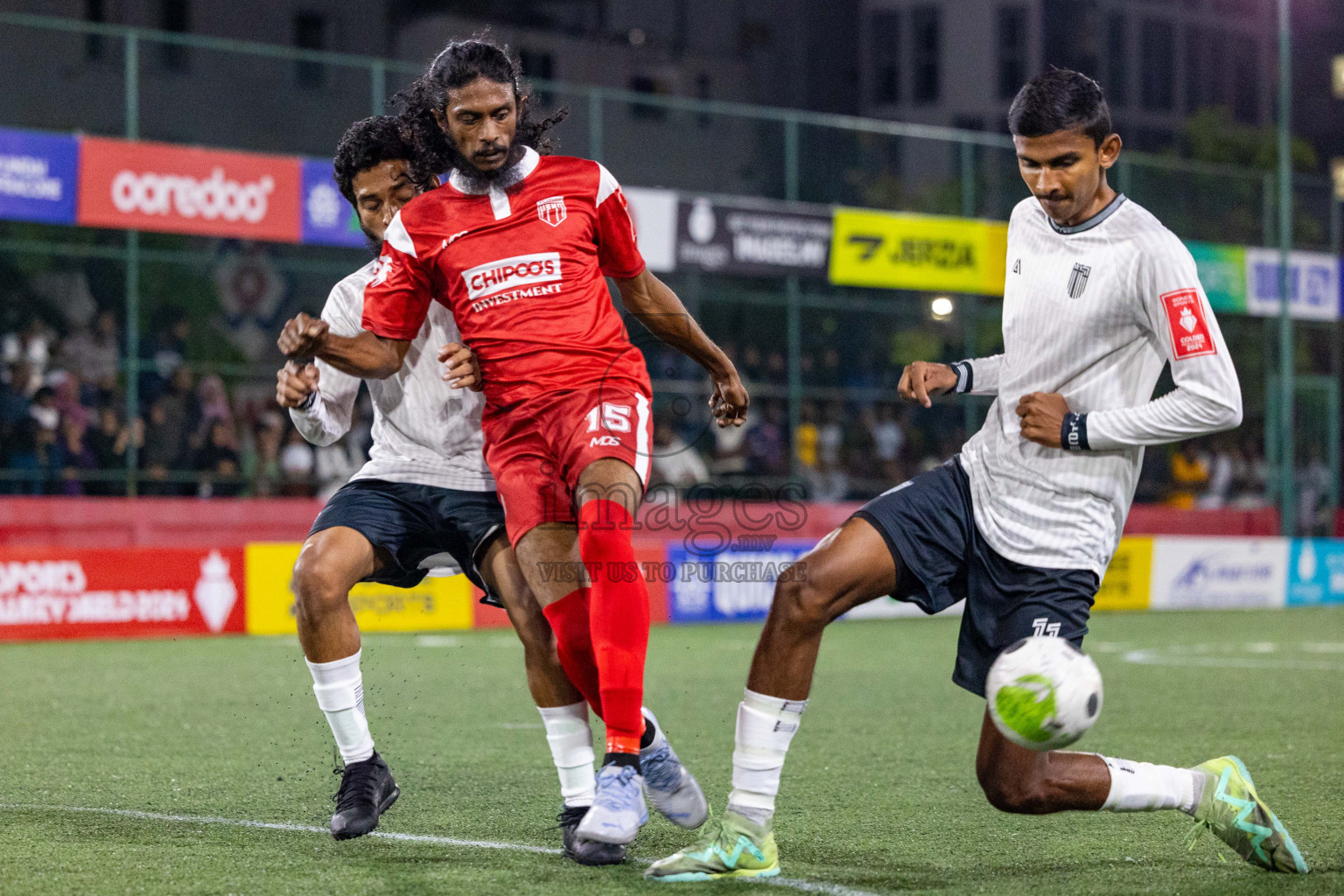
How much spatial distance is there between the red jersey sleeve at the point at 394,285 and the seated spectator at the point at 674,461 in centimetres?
1218

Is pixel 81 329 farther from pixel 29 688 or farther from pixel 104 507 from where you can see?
pixel 29 688

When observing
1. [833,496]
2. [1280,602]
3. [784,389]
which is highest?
[784,389]

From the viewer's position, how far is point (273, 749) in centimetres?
704

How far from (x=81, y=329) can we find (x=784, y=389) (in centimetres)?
846

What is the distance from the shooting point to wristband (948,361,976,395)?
15.2 ft

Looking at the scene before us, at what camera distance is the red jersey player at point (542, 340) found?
452 centimetres

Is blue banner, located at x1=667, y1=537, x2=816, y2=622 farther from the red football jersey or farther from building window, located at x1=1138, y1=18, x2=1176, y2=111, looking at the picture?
building window, located at x1=1138, y1=18, x2=1176, y2=111

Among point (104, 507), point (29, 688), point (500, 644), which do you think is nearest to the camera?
point (29, 688)

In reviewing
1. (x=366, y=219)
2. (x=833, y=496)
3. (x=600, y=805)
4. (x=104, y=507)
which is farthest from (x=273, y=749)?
(x=833, y=496)

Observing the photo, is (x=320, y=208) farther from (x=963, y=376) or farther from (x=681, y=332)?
(x=963, y=376)

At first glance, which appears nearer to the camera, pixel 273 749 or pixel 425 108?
pixel 425 108

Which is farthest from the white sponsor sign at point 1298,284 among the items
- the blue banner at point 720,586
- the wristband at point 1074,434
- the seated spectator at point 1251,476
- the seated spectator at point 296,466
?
the wristband at point 1074,434

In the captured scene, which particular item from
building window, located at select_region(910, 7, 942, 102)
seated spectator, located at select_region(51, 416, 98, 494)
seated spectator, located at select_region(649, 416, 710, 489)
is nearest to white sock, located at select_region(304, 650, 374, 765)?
seated spectator, located at select_region(51, 416, 98, 494)

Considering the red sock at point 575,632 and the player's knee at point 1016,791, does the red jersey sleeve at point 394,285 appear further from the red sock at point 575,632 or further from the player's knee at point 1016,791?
the player's knee at point 1016,791
